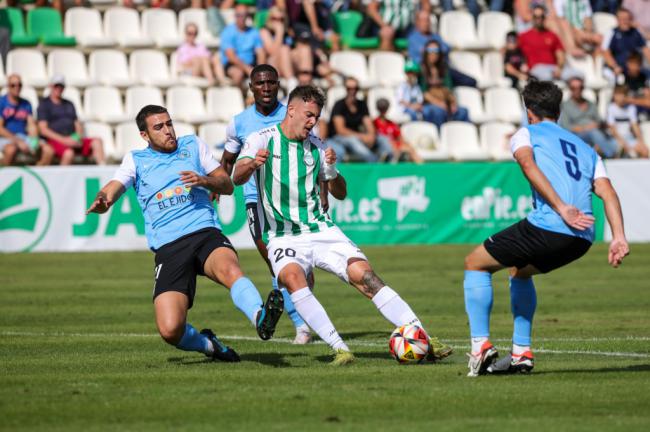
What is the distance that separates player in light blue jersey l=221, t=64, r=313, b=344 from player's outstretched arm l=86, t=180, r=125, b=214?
6.21ft

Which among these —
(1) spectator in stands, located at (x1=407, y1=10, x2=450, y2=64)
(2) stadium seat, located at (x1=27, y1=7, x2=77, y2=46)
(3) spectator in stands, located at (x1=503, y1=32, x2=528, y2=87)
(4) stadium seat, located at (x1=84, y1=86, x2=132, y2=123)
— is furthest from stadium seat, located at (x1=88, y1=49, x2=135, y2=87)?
(3) spectator in stands, located at (x1=503, y1=32, x2=528, y2=87)

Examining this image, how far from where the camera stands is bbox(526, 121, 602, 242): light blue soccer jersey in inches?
331

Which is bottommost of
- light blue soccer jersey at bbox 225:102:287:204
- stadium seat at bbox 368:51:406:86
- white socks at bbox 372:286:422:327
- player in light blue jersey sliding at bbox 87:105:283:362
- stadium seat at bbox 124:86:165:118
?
white socks at bbox 372:286:422:327

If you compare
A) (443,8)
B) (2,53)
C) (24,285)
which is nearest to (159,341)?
(24,285)

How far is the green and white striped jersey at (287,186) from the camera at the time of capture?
9.88m

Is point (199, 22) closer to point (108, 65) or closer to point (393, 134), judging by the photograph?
point (108, 65)

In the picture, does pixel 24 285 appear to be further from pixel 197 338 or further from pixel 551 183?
pixel 551 183

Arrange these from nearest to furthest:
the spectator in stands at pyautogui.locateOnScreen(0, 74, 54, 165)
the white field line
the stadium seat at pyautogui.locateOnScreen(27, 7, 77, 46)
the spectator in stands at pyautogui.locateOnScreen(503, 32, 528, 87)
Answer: the white field line → the spectator in stands at pyautogui.locateOnScreen(0, 74, 54, 165) → the stadium seat at pyautogui.locateOnScreen(27, 7, 77, 46) → the spectator in stands at pyautogui.locateOnScreen(503, 32, 528, 87)

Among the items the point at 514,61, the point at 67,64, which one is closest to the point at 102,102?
the point at 67,64

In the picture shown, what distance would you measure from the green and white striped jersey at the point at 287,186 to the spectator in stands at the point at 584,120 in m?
15.4

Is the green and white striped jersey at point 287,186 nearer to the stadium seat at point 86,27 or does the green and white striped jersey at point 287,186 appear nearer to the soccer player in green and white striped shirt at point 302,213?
the soccer player in green and white striped shirt at point 302,213

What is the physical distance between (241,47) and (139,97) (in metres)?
2.29

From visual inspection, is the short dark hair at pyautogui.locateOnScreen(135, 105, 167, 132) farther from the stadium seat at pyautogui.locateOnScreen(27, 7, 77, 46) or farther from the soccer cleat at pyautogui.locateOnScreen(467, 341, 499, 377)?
the stadium seat at pyautogui.locateOnScreen(27, 7, 77, 46)

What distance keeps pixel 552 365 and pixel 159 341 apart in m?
3.93
